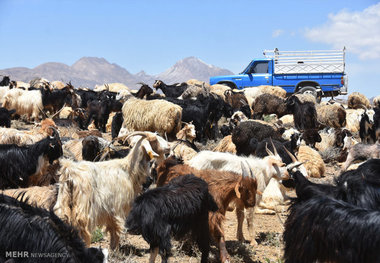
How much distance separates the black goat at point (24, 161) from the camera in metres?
7.11

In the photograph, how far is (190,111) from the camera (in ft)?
48.1

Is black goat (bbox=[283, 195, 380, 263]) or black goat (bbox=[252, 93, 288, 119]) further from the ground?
black goat (bbox=[252, 93, 288, 119])

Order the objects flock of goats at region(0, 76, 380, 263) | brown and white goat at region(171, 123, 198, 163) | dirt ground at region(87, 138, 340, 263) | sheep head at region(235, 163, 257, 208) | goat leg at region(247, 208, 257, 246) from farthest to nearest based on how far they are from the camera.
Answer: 1. brown and white goat at region(171, 123, 198, 163)
2. goat leg at region(247, 208, 257, 246)
3. sheep head at region(235, 163, 257, 208)
4. dirt ground at region(87, 138, 340, 263)
5. flock of goats at region(0, 76, 380, 263)

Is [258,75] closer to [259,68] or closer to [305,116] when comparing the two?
[259,68]

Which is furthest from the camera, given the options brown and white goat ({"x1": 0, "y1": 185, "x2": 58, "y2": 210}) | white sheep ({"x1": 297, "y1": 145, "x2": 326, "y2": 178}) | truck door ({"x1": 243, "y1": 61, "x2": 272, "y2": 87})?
truck door ({"x1": 243, "y1": 61, "x2": 272, "y2": 87})

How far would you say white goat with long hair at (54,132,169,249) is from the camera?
Result: 5211 millimetres

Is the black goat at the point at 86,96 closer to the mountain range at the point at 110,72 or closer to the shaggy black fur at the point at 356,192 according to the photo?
the shaggy black fur at the point at 356,192

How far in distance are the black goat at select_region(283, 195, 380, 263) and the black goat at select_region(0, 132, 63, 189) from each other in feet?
14.8

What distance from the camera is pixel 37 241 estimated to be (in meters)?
3.49

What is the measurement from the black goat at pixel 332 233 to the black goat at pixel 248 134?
678 cm

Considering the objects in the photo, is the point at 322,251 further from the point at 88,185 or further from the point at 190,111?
the point at 190,111

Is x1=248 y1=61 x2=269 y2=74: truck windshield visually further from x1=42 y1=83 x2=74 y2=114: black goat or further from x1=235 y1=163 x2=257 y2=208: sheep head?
x1=235 y1=163 x2=257 y2=208: sheep head

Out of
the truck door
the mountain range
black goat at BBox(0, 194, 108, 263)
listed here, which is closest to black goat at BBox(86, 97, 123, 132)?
the truck door

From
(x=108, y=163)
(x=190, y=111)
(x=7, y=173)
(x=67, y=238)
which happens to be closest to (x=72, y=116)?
(x=190, y=111)
